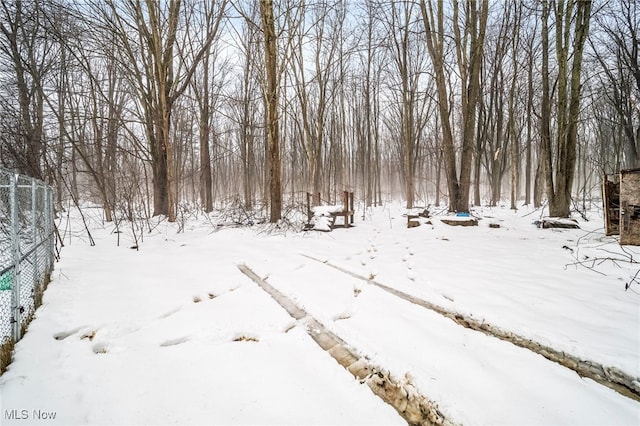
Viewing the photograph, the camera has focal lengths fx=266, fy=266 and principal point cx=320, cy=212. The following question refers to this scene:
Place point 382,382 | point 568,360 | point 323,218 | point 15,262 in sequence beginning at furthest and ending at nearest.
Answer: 1. point 323,218
2. point 15,262
3. point 568,360
4. point 382,382

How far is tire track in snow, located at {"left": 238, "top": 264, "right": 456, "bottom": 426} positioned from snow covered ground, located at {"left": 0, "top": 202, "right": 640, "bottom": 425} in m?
0.04

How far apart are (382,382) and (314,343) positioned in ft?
1.90

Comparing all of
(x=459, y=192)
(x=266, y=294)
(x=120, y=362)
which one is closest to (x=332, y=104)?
(x=459, y=192)

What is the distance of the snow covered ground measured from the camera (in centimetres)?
133

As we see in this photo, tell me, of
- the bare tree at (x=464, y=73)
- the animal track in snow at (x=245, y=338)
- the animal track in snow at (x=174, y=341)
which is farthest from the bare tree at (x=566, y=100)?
the animal track in snow at (x=174, y=341)

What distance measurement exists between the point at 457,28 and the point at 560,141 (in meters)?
5.00

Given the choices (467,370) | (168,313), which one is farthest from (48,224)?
(467,370)

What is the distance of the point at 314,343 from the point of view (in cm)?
193

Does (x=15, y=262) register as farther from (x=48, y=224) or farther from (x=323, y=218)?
(x=323, y=218)

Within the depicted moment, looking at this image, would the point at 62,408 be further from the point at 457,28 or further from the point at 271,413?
the point at 457,28

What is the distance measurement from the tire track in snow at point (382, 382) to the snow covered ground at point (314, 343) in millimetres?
45

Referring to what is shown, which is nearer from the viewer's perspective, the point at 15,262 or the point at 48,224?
the point at 15,262

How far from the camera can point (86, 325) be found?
2.28 meters

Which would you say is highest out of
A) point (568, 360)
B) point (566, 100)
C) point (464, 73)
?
point (464, 73)
